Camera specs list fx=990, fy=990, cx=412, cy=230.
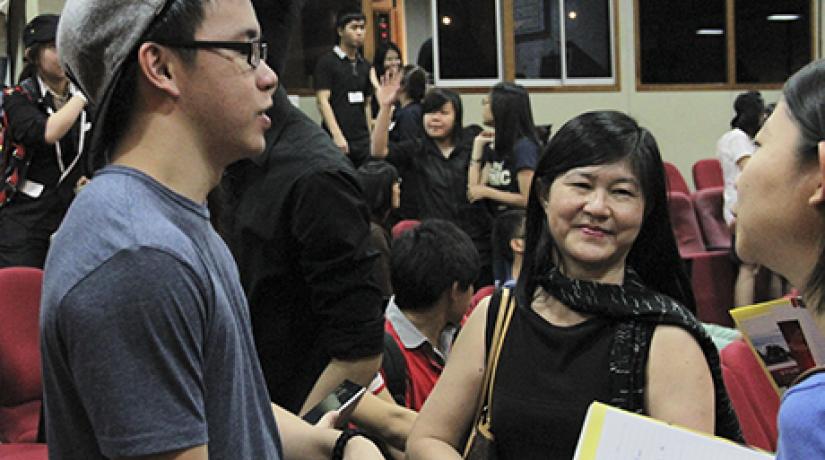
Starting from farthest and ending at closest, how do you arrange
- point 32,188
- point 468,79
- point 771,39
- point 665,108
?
point 771,39
point 665,108
point 468,79
point 32,188

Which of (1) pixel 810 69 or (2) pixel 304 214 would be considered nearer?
(1) pixel 810 69

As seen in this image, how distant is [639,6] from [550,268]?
828 cm

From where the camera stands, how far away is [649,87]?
31.8 feet

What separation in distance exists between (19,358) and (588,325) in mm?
2074

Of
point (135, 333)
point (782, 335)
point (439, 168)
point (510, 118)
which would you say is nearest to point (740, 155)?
point (510, 118)

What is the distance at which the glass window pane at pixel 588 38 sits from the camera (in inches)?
369

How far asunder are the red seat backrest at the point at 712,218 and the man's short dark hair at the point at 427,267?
14.8 ft

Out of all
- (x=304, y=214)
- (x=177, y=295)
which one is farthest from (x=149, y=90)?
(x=304, y=214)

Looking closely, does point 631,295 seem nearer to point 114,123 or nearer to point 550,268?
point 550,268

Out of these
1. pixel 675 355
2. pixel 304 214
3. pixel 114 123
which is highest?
pixel 114 123

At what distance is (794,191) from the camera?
108 centimetres

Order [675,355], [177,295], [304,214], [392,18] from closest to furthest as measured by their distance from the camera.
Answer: [177,295]
[675,355]
[304,214]
[392,18]

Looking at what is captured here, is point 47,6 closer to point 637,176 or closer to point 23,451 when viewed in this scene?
point 23,451

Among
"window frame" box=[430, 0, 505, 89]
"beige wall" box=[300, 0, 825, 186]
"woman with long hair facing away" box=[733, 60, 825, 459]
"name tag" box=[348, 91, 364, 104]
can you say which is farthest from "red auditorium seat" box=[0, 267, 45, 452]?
"beige wall" box=[300, 0, 825, 186]
